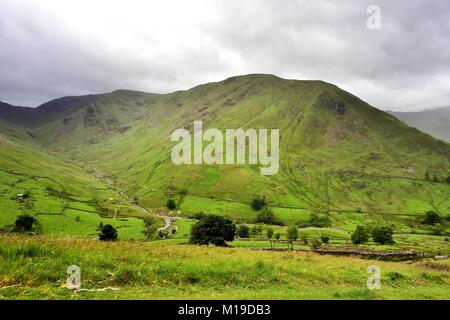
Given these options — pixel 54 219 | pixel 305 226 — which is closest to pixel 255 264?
pixel 54 219

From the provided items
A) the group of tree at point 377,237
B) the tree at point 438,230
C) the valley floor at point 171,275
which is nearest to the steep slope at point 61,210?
the group of tree at point 377,237

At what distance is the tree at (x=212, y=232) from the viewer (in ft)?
277

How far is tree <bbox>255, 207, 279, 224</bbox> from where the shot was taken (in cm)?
18012

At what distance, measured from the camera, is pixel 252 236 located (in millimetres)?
137250

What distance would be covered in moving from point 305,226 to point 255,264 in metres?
164

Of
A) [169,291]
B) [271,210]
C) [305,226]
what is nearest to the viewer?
[169,291]

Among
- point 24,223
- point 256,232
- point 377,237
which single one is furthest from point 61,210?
point 377,237

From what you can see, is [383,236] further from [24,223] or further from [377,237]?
[24,223]

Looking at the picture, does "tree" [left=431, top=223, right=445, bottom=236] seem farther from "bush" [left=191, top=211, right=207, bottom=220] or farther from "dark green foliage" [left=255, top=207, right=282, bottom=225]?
"bush" [left=191, top=211, right=207, bottom=220]

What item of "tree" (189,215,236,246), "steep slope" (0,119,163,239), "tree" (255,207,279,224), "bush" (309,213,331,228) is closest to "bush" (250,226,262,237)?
"tree" (255,207,279,224)

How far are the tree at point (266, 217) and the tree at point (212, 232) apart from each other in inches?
3521

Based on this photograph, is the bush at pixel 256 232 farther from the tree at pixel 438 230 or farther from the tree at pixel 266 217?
the tree at pixel 438 230

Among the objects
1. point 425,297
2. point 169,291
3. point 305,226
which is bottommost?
point 305,226
